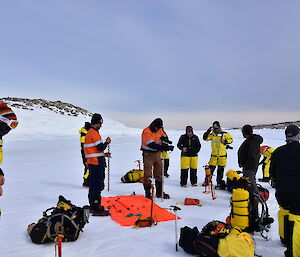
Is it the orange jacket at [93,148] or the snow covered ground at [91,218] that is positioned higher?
the orange jacket at [93,148]

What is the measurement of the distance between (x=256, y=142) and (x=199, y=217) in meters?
1.94

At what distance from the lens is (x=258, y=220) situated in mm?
4676

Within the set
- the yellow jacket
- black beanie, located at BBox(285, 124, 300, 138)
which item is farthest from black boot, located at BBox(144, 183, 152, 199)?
black beanie, located at BBox(285, 124, 300, 138)

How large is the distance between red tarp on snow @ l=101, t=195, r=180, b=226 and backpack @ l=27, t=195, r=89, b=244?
89 centimetres

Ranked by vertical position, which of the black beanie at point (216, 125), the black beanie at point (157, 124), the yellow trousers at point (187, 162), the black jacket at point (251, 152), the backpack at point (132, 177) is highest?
the black beanie at point (216, 125)

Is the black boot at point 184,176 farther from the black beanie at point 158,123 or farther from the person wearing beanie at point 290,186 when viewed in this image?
the person wearing beanie at point 290,186

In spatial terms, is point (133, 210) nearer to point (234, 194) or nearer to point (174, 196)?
point (174, 196)

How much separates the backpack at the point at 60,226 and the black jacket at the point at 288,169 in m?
3.07

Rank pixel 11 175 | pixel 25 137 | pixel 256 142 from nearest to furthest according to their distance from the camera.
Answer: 1. pixel 256 142
2. pixel 11 175
3. pixel 25 137

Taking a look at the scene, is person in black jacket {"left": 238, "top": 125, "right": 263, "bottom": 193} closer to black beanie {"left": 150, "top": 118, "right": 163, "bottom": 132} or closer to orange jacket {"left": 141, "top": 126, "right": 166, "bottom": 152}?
black beanie {"left": 150, "top": 118, "right": 163, "bottom": 132}

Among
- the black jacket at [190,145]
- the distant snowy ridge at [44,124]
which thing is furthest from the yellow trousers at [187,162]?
the distant snowy ridge at [44,124]

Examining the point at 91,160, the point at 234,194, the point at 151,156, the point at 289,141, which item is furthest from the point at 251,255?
the point at 151,156

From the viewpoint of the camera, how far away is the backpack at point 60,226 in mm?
4258

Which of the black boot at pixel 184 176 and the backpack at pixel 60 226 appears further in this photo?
the black boot at pixel 184 176
